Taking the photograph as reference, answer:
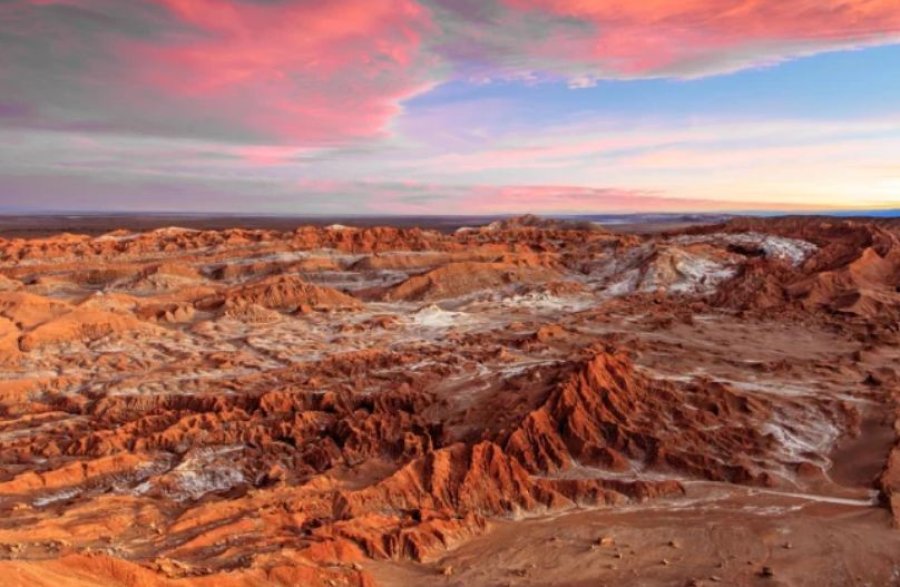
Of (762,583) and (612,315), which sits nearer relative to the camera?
(762,583)

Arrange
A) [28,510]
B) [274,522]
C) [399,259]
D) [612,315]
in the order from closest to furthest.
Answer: [274,522] → [28,510] → [612,315] → [399,259]

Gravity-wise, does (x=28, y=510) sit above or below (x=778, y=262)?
below

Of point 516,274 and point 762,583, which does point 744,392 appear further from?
point 516,274

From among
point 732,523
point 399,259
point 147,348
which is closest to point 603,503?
point 732,523

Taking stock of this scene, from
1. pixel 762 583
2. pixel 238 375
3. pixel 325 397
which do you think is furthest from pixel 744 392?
pixel 238 375

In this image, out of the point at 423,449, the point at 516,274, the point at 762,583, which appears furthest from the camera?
the point at 516,274

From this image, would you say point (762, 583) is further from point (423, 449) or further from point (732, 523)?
point (423, 449)
